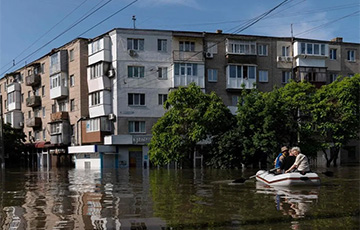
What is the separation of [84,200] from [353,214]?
27.0ft

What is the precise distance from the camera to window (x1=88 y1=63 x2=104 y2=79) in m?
49.7

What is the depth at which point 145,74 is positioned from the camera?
4966 centimetres

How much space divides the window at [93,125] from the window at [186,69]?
1038 cm

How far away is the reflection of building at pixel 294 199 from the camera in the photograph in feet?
37.8

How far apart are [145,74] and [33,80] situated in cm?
2193

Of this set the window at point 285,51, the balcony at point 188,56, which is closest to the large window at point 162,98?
the balcony at point 188,56

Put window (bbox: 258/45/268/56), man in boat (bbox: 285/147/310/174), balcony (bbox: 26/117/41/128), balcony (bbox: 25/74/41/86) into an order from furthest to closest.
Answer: balcony (bbox: 26/117/41/128), balcony (bbox: 25/74/41/86), window (bbox: 258/45/268/56), man in boat (bbox: 285/147/310/174)

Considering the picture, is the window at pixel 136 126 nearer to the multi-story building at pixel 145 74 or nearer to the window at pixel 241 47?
the multi-story building at pixel 145 74

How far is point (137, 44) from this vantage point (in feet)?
163

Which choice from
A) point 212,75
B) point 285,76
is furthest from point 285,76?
point 212,75

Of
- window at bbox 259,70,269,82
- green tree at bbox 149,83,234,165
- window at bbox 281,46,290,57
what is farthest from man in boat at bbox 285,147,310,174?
window at bbox 281,46,290,57

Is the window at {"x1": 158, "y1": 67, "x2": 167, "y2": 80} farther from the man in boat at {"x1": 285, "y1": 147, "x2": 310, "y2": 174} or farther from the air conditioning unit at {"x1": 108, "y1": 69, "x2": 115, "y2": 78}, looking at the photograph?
the man in boat at {"x1": 285, "y1": 147, "x2": 310, "y2": 174}

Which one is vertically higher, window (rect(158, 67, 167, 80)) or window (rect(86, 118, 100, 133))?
window (rect(158, 67, 167, 80))

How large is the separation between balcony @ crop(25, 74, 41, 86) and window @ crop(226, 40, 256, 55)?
28354 mm
